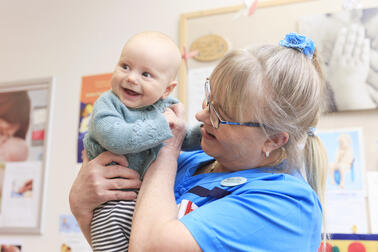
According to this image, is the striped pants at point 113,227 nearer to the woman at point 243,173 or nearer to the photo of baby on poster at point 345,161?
the woman at point 243,173

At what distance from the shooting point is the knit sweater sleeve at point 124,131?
985 mm

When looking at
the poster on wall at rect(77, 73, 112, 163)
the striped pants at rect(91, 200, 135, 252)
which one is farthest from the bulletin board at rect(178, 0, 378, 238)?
the striped pants at rect(91, 200, 135, 252)

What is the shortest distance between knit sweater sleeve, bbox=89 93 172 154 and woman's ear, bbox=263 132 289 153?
26 centimetres

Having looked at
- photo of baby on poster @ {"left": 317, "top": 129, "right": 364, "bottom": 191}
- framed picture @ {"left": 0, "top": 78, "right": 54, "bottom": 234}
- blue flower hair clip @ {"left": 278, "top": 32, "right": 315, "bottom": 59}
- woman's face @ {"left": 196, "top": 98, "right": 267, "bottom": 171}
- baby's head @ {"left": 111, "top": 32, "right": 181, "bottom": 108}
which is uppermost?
blue flower hair clip @ {"left": 278, "top": 32, "right": 315, "bottom": 59}

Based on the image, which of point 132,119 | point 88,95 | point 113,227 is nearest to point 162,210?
point 113,227

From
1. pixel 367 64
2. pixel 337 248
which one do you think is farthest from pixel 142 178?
pixel 367 64

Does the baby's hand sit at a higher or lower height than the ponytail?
higher

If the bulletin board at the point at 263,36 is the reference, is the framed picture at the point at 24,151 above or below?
below

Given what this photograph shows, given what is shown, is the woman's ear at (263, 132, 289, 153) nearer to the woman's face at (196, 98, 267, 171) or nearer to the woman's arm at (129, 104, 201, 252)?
the woman's face at (196, 98, 267, 171)

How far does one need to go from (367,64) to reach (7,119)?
2.16 meters

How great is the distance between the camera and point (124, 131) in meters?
0.98

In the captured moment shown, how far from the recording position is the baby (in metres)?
0.99

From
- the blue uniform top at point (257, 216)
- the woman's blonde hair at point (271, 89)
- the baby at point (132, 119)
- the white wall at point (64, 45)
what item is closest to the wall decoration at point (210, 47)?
the white wall at point (64, 45)

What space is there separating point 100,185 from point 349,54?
4.54ft
